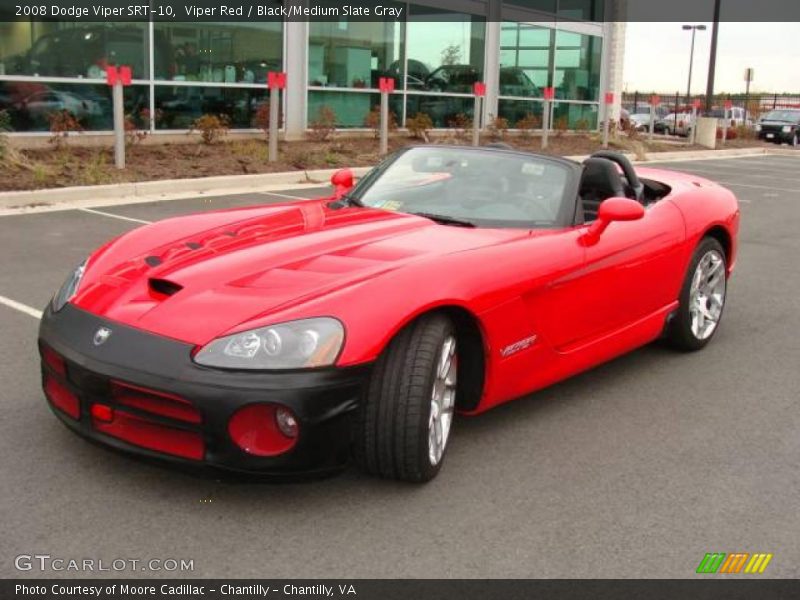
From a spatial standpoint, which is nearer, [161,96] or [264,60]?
[161,96]

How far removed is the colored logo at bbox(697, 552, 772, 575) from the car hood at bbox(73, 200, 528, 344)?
1.45 meters

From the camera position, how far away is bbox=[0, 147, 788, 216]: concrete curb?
10109 mm

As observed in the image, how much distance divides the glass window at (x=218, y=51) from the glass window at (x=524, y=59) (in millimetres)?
7698

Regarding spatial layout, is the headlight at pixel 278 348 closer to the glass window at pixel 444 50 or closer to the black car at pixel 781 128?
the glass window at pixel 444 50

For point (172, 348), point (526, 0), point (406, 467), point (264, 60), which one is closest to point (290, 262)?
point (172, 348)

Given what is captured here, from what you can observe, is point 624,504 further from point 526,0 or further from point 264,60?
point 526,0

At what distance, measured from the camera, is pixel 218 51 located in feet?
54.1

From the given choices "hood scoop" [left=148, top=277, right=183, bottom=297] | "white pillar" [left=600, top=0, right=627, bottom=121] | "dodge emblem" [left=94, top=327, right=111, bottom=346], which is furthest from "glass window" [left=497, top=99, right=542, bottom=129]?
"dodge emblem" [left=94, top=327, right=111, bottom=346]

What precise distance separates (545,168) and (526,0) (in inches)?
818

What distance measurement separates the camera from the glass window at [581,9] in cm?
2552

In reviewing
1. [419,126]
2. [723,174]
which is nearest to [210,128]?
[419,126]

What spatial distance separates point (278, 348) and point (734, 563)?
161 centimetres

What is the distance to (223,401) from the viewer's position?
288 cm
